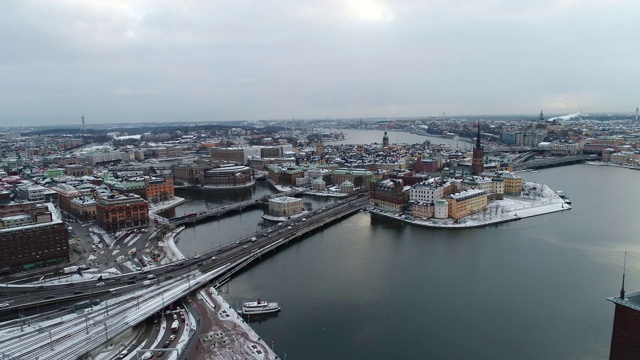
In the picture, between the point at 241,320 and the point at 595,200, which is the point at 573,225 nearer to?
the point at 595,200

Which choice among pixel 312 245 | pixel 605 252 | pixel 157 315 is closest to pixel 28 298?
pixel 157 315

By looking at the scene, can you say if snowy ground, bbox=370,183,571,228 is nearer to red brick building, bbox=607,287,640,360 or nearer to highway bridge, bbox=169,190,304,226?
highway bridge, bbox=169,190,304,226

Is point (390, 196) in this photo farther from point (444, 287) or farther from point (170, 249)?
point (170, 249)

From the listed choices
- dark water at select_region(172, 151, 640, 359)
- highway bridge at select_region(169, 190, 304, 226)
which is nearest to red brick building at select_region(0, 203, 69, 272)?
dark water at select_region(172, 151, 640, 359)

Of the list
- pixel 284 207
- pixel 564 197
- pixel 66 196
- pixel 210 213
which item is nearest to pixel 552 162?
pixel 564 197

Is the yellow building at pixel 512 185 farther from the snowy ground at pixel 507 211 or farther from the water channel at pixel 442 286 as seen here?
the water channel at pixel 442 286

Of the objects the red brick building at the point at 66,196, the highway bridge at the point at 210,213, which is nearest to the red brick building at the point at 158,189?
the red brick building at the point at 66,196

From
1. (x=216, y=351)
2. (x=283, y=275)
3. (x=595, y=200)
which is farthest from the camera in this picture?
(x=595, y=200)
